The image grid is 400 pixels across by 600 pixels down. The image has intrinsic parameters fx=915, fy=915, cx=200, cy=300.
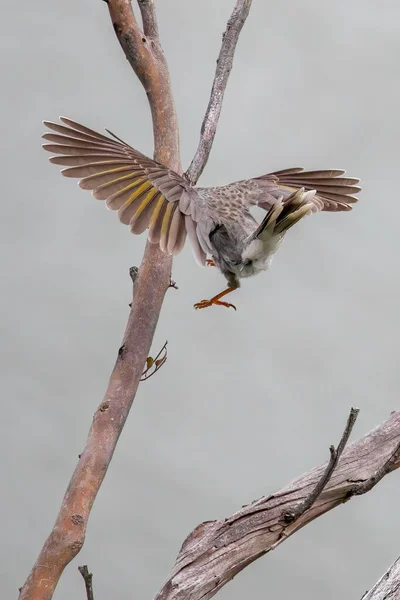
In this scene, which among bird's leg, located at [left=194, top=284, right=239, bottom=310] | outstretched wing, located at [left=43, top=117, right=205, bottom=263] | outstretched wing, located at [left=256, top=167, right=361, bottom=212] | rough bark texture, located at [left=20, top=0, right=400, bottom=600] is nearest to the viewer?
rough bark texture, located at [left=20, top=0, right=400, bottom=600]

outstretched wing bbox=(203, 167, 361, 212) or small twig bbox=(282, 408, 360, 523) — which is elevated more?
outstretched wing bbox=(203, 167, 361, 212)

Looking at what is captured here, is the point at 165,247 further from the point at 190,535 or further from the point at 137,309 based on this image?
the point at 190,535

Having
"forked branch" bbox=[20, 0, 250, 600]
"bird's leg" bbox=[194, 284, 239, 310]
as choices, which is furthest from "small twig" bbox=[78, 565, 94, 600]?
"bird's leg" bbox=[194, 284, 239, 310]

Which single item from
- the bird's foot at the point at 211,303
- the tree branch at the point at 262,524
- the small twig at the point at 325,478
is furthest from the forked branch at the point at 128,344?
the small twig at the point at 325,478

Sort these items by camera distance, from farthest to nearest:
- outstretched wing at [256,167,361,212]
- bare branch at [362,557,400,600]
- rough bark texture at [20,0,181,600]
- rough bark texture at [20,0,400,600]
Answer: outstretched wing at [256,167,361,212]
rough bark texture at [20,0,181,600]
rough bark texture at [20,0,400,600]
bare branch at [362,557,400,600]

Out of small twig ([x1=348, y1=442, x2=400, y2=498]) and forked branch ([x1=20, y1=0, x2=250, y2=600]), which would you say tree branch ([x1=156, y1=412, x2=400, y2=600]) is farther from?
forked branch ([x1=20, y1=0, x2=250, y2=600])

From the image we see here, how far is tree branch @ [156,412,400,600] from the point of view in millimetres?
1445

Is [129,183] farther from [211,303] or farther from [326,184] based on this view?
[326,184]

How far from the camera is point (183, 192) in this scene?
5.97 feet

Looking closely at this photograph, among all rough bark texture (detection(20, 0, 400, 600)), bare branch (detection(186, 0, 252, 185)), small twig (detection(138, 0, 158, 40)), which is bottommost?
rough bark texture (detection(20, 0, 400, 600))

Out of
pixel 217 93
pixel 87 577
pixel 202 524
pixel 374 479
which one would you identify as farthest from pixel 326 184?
pixel 87 577

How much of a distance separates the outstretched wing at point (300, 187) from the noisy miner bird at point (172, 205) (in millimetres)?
86

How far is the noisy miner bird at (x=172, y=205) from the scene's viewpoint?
1.72 metres

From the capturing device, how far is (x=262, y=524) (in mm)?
1515
